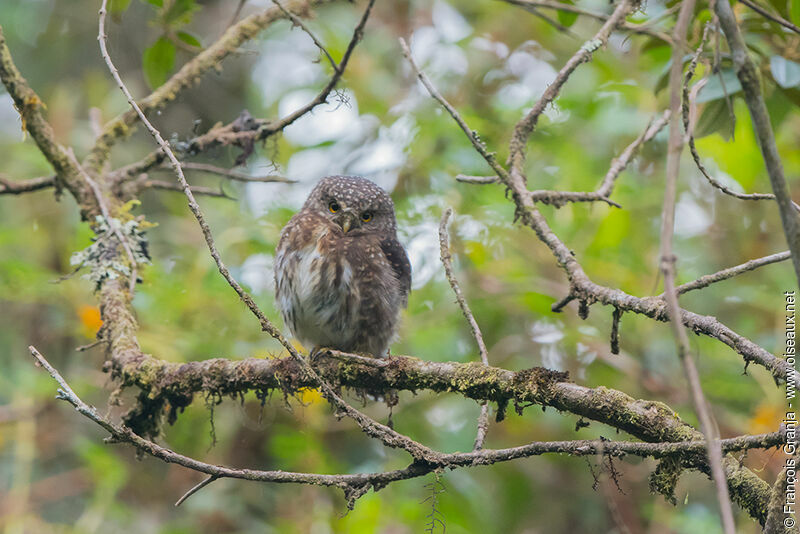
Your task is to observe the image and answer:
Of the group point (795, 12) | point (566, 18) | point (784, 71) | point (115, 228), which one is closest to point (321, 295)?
point (115, 228)

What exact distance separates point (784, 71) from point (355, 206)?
197cm

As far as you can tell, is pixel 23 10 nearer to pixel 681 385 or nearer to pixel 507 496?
pixel 507 496

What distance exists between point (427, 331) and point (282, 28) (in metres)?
2.95

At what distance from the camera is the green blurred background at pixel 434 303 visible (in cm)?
427

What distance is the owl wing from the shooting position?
3.54 meters

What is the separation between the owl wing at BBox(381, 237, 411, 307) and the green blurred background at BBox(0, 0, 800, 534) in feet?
2.63

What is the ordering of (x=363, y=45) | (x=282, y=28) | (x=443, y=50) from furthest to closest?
(x=282, y=28)
(x=363, y=45)
(x=443, y=50)

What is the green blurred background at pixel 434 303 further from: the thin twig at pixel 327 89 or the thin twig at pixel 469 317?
the thin twig at pixel 469 317

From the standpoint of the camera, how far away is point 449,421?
4816 mm

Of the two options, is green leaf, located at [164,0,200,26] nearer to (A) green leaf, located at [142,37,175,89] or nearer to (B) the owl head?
(A) green leaf, located at [142,37,175,89]

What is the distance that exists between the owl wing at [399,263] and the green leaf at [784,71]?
1.76 meters

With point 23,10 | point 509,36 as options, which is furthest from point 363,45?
point 23,10

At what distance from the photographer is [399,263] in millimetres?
3561

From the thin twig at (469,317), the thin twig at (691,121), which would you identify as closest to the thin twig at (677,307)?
the thin twig at (691,121)
